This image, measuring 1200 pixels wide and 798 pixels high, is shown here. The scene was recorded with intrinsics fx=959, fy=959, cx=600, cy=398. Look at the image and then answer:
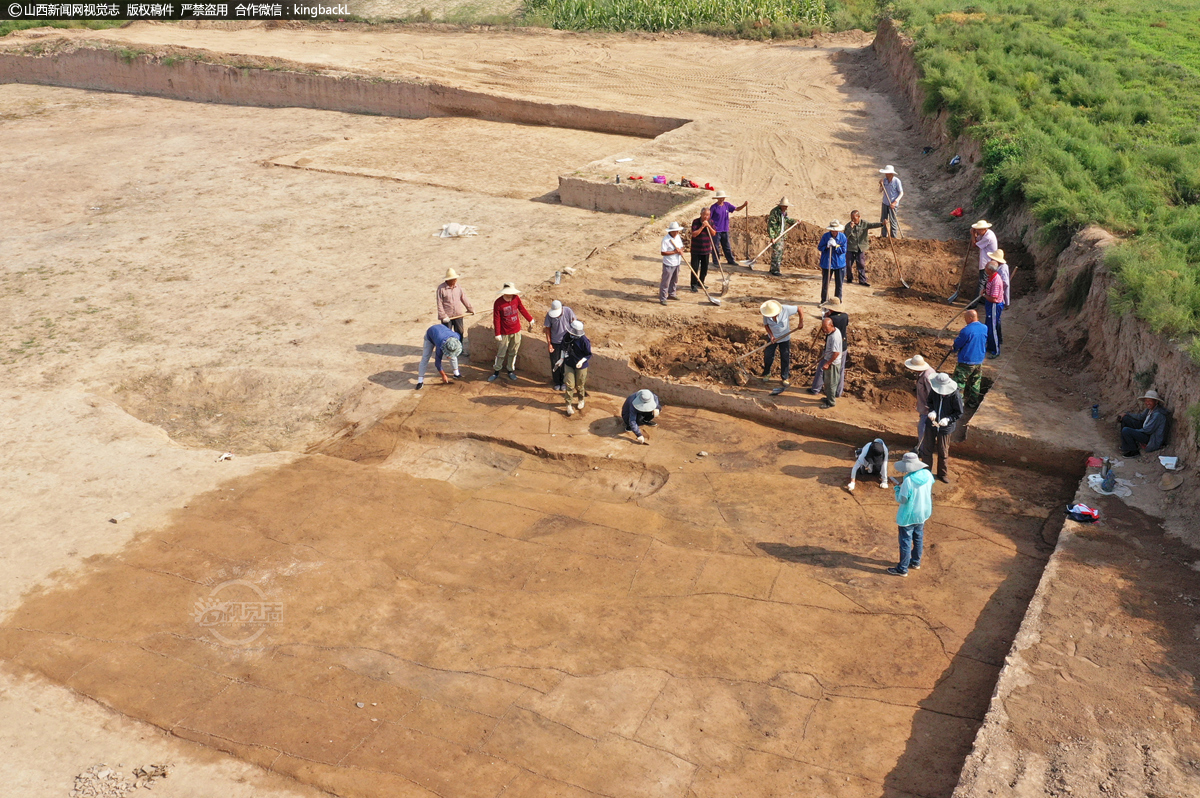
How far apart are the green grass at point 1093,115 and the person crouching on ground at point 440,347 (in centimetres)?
842

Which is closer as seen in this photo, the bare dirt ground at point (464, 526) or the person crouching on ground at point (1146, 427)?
the bare dirt ground at point (464, 526)

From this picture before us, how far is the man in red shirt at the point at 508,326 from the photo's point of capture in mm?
13039

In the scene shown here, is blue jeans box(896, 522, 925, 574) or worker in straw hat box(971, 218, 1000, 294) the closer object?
blue jeans box(896, 522, 925, 574)

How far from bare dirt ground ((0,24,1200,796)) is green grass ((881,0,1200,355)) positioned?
4.95 feet

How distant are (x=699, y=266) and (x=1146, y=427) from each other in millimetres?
7122

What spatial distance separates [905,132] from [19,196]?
2009cm

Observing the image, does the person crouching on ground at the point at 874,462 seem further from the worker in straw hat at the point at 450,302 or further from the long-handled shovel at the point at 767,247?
the worker in straw hat at the point at 450,302

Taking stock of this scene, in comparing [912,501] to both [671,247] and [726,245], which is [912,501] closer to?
[671,247]

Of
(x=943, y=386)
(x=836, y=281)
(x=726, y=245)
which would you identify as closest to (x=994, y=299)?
(x=836, y=281)

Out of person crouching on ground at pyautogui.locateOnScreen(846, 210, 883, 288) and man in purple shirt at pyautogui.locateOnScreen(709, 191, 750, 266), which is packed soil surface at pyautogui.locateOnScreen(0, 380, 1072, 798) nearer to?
person crouching on ground at pyautogui.locateOnScreen(846, 210, 883, 288)

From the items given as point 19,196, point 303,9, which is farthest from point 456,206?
point 303,9

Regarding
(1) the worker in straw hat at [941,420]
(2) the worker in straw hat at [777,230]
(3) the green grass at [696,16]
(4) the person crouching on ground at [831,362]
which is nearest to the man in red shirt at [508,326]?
(4) the person crouching on ground at [831,362]

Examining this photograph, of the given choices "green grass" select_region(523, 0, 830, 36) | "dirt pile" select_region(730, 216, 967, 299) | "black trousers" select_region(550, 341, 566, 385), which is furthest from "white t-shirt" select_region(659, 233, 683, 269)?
"green grass" select_region(523, 0, 830, 36)

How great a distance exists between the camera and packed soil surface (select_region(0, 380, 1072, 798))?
709cm
